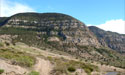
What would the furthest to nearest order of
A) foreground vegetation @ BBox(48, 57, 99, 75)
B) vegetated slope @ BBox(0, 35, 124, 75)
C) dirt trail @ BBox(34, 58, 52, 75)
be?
foreground vegetation @ BBox(48, 57, 99, 75)
dirt trail @ BBox(34, 58, 52, 75)
vegetated slope @ BBox(0, 35, 124, 75)

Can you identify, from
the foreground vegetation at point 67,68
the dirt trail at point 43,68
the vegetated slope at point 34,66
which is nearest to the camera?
the vegetated slope at point 34,66

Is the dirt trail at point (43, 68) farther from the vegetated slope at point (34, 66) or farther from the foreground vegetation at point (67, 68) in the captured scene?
the foreground vegetation at point (67, 68)

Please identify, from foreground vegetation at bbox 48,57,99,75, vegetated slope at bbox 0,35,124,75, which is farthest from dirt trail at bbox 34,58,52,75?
foreground vegetation at bbox 48,57,99,75

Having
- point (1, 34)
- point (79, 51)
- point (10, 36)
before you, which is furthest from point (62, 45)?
point (1, 34)

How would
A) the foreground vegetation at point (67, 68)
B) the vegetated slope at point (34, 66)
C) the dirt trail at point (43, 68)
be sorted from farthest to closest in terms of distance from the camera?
the foreground vegetation at point (67, 68) < the dirt trail at point (43, 68) < the vegetated slope at point (34, 66)

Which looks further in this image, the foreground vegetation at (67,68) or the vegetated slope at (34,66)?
the foreground vegetation at (67,68)

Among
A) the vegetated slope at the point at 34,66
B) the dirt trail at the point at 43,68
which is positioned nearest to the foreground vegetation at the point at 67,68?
the vegetated slope at the point at 34,66

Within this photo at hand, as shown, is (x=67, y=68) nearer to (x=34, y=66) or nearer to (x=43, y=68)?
(x=43, y=68)

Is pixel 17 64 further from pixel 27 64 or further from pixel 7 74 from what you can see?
pixel 7 74

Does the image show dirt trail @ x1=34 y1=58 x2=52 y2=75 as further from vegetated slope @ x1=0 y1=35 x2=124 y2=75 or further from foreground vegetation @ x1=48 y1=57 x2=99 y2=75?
foreground vegetation @ x1=48 y1=57 x2=99 y2=75

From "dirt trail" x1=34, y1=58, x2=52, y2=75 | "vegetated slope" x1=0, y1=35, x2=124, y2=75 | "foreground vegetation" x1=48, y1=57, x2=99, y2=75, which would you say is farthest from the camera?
"foreground vegetation" x1=48, y1=57, x2=99, y2=75

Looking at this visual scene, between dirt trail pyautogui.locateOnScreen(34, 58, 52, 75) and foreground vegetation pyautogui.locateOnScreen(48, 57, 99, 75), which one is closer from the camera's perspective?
dirt trail pyautogui.locateOnScreen(34, 58, 52, 75)

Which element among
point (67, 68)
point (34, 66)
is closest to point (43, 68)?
point (34, 66)

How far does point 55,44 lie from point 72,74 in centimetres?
15953
